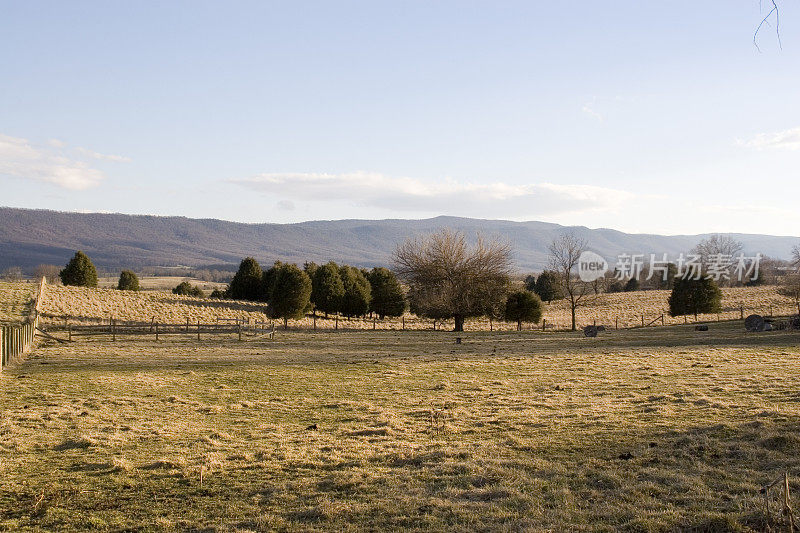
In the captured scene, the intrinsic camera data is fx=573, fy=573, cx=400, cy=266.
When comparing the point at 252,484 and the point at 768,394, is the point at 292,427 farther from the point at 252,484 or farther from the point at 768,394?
the point at 768,394

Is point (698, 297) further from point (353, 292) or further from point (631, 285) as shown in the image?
point (631, 285)

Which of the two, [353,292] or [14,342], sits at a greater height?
[353,292]

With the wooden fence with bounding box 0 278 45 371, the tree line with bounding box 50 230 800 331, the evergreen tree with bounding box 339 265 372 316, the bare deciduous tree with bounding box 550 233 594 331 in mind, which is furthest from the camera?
the evergreen tree with bounding box 339 265 372 316

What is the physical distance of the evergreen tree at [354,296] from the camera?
6288cm

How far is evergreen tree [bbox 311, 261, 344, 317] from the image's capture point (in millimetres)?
62000

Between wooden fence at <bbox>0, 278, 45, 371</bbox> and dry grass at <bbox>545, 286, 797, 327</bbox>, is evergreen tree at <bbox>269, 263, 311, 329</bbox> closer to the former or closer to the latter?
wooden fence at <bbox>0, 278, 45, 371</bbox>

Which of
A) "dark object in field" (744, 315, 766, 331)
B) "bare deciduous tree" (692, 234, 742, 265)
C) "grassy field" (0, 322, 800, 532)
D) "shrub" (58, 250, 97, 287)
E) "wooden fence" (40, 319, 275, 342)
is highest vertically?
"bare deciduous tree" (692, 234, 742, 265)

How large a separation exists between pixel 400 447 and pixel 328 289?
52.3 meters

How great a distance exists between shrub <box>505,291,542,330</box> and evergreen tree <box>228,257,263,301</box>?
34824mm

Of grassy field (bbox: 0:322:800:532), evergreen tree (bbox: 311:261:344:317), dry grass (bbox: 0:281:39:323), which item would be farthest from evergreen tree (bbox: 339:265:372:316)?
grassy field (bbox: 0:322:800:532)

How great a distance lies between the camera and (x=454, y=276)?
49500 millimetres

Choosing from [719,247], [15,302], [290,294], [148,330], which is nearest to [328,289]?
[290,294]

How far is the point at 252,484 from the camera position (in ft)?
26.6

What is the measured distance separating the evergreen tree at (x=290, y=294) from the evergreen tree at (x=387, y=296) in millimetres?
13553
